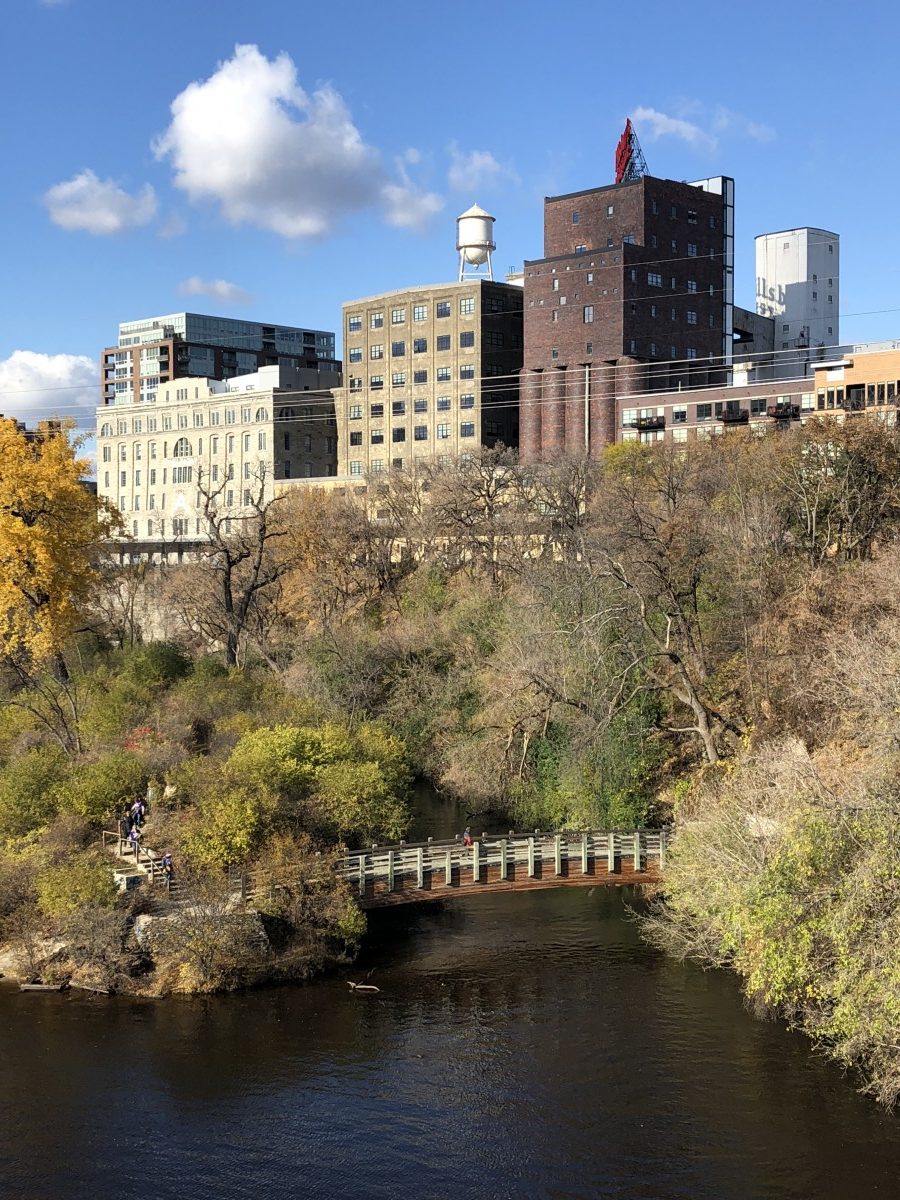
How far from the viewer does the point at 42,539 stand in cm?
5534

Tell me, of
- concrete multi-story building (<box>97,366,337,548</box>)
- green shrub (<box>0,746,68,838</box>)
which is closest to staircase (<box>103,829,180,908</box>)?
green shrub (<box>0,746,68,838</box>)

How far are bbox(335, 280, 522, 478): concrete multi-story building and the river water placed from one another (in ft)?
256

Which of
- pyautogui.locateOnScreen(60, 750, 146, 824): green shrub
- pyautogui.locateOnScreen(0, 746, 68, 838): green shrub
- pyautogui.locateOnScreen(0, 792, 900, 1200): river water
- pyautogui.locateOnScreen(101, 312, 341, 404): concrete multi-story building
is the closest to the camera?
pyautogui.locateOnScreen(0, 792, 900, 1200): river water

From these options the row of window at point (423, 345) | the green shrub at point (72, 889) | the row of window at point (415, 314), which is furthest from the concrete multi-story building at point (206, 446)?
the green shrub at point (72, 889)

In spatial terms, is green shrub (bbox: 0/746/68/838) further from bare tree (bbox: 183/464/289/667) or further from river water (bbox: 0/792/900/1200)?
bare tree (bbox: 183/464/289/667)

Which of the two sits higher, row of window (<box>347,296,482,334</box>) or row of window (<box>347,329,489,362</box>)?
row of window (<box>347,296,482,334</box>)

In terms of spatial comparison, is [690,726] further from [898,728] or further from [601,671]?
[898,728]

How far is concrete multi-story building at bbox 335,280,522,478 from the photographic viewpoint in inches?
4405

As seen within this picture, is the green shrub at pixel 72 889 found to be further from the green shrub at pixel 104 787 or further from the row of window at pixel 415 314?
the row of window at pixel 415 314

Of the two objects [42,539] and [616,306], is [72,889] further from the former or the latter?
[616,306]

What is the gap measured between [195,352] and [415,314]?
195ft

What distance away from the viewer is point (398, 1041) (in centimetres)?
3173

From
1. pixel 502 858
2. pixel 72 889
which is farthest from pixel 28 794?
pixel 502 858

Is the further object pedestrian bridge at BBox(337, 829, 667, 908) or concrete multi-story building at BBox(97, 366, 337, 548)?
concrete multi-story building at BBox(97, 366, 337, 548)
